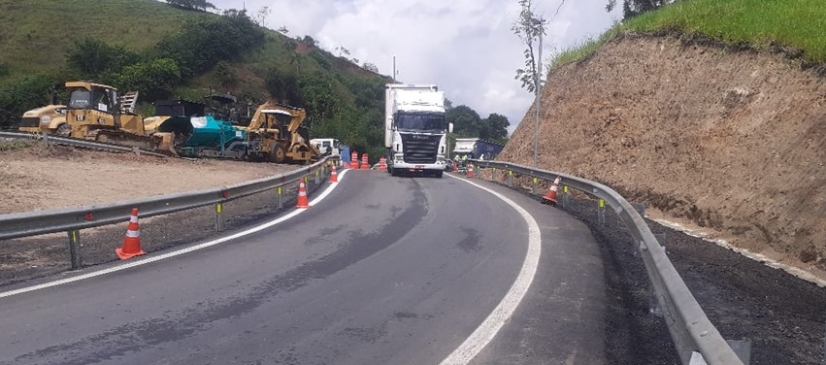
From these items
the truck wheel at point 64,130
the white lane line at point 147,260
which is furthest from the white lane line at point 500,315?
the truck wheel at point 64,130

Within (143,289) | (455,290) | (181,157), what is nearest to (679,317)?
(455,290)

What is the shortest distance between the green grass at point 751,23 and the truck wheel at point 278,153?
16.9 m

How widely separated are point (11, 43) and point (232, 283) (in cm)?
7349

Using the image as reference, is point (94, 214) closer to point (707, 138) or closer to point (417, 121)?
point (707, 138)

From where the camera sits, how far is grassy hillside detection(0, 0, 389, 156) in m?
63.3

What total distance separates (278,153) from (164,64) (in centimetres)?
3856

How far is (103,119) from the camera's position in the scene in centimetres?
2775

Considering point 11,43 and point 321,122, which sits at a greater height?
point 11,43

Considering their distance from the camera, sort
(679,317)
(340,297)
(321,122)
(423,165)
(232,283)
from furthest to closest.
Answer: (321,122), (423,165), (232,283), (340,297), (679,317)

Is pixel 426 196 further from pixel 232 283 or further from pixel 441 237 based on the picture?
pixel 232 283

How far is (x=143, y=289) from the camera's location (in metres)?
7.56

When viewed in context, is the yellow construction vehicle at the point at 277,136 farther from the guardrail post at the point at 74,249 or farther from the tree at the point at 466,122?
the tree at the point at 466,122

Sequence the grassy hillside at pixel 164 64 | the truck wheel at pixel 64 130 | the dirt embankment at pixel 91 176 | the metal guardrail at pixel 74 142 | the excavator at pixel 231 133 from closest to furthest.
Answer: the dirt embankment at pixel 91 176 < the metal guardrail at pixel 74 142 < the truck wheel at pixel 64 130 < the excavator at pixel 231 133 < the grassy hillside at pixel 164 64

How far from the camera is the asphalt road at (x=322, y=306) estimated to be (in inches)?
221
